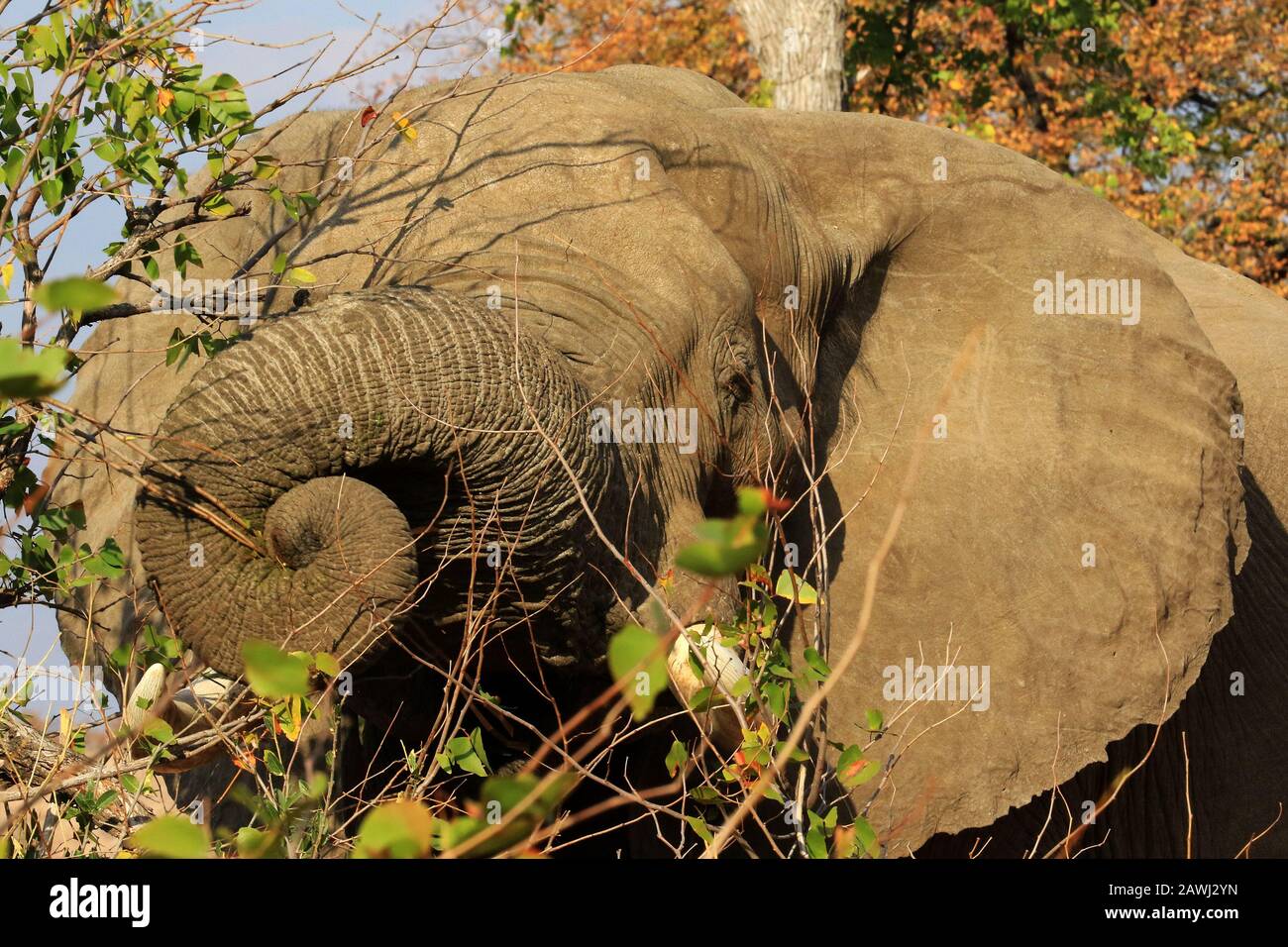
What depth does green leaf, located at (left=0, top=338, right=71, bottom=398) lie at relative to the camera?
1.32 meters

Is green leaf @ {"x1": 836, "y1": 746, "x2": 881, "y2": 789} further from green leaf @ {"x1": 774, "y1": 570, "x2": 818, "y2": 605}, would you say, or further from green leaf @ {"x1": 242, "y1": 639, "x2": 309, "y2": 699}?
green leaf @ {"x1": 242, "y1": 639, "x2": 309, "y2": 699}

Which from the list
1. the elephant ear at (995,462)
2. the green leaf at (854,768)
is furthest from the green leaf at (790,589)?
the elephant ear at (995,462)

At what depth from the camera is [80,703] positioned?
136 inches

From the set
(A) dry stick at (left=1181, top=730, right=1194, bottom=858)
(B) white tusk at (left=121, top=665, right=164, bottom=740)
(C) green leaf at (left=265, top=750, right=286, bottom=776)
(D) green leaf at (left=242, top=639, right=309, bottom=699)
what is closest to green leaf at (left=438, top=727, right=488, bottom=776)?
(C) green leaf at (left=265, top=750, right=286, bottom=776)

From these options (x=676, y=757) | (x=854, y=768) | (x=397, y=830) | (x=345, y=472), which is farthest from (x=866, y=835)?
(x=397, y=830)

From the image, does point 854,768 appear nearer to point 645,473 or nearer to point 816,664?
point 816,664

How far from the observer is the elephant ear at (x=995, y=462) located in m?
4.37

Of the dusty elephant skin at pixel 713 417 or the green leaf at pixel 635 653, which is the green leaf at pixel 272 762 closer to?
the dusty elephant skin at pixel 713 417

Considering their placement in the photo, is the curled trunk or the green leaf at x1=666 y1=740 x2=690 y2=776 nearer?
the curled trunk

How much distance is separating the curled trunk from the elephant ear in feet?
4.66

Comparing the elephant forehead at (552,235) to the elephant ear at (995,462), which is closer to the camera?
the elephant forehead at (552,235)

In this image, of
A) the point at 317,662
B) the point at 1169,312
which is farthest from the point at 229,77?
the point at 1169,312

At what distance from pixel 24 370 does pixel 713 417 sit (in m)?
2.68

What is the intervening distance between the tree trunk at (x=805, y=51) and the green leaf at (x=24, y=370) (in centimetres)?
749
